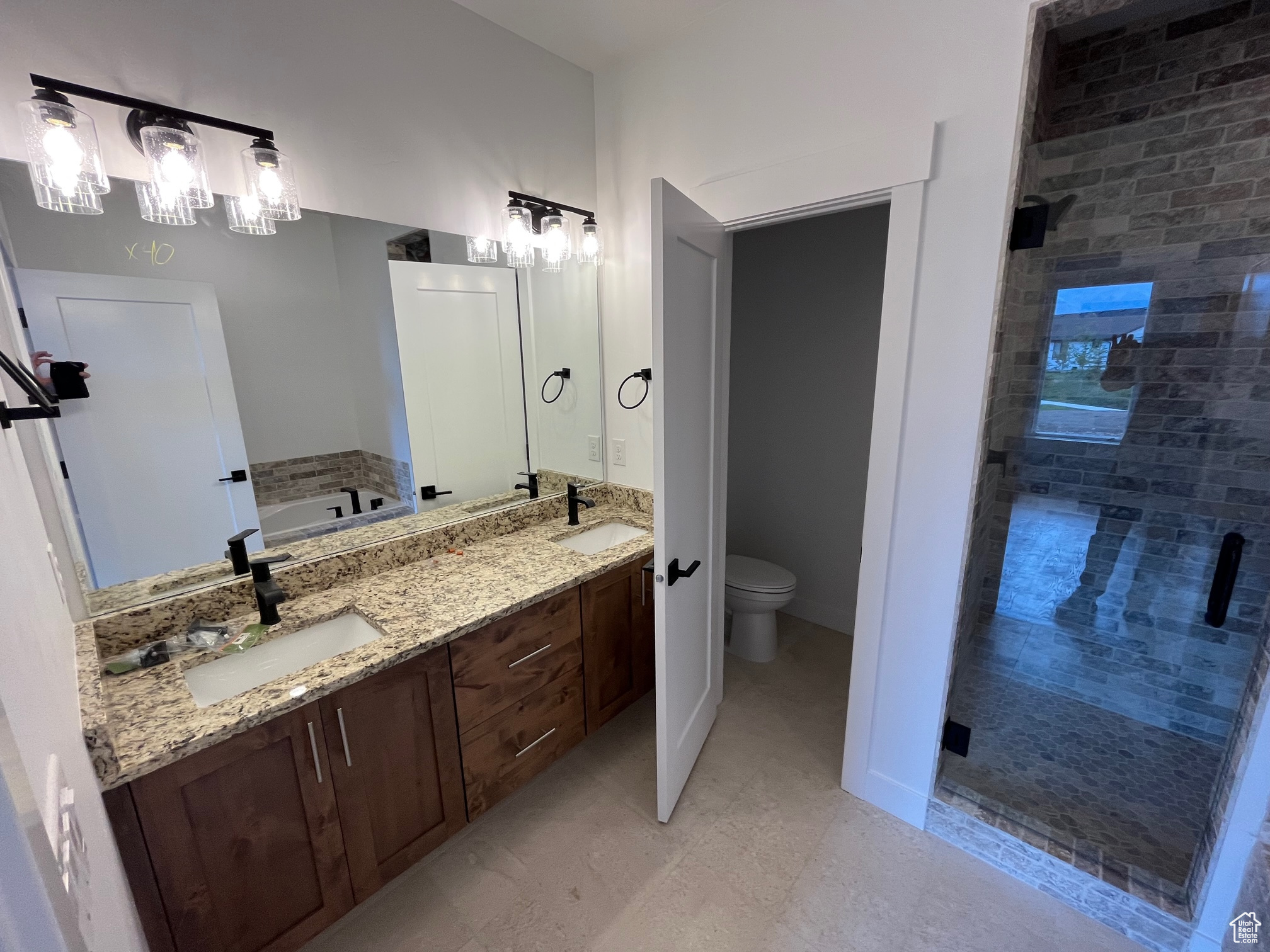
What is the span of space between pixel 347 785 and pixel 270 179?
5.29 ft

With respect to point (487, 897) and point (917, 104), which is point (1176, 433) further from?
point (487, 897)

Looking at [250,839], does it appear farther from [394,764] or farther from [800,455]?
[800,455]

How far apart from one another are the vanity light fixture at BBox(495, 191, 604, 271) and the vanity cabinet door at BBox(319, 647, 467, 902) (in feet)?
5.06

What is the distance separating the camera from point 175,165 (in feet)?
4.15

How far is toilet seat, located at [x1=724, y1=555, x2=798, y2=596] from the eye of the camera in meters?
2.54

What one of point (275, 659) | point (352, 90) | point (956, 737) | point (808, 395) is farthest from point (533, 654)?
point (808, 395)

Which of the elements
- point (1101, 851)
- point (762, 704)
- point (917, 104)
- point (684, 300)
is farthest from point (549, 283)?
point (1101, 851)

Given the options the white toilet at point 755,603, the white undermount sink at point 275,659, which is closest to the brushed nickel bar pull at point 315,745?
the white undermount sink at point 275,659

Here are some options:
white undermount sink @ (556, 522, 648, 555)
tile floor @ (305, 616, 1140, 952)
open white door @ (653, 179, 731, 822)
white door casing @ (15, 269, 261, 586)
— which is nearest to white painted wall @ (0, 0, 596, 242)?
white door casing @ (15, 269, 261, 586)

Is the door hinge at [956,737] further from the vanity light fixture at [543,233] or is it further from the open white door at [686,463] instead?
the vanity light fixture at [543,233]

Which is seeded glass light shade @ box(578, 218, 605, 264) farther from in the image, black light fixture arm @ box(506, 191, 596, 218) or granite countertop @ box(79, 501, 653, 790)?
granite countertop @ box(79, 501, 653, 790)

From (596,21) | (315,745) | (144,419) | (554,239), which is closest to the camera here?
(315,745)

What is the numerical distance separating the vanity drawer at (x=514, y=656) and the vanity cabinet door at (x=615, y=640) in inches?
2.9

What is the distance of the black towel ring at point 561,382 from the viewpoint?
235 centimetres
